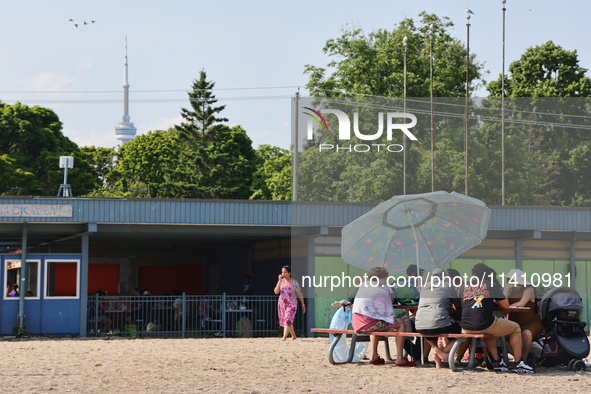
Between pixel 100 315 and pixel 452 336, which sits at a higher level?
pixel 452 336

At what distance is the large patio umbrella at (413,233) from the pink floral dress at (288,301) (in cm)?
438

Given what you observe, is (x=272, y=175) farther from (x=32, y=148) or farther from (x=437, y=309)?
(x=437, y=309)

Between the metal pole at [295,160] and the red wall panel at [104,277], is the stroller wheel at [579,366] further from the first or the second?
the red wall panel at [104,277]

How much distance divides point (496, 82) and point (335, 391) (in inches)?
1387

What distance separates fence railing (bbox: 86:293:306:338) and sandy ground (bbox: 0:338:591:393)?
14.6 ft

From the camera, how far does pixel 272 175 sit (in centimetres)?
4991

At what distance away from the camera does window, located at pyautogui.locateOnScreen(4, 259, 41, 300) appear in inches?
657

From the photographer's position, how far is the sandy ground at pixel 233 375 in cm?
807

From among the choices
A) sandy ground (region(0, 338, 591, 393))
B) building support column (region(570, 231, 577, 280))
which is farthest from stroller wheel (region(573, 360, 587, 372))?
building support column (region(570, 231, 577, 280))

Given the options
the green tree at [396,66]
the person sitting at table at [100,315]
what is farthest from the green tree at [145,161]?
the person sitting at table at [100,315]

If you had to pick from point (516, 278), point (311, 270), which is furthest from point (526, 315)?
point (311, 270)

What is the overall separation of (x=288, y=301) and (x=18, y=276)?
21.2ft

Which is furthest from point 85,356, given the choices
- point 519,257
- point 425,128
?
point 425,128

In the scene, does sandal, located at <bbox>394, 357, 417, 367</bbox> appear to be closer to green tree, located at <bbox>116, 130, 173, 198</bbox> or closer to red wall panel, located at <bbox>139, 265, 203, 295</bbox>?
red wall panel, located at <bbox>139, 265, 203, 295</bbox>
